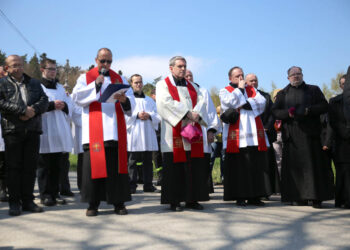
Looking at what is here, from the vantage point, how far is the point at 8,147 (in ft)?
19.5

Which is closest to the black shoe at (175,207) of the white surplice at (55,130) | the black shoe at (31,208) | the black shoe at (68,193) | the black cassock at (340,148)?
the black shoe at (31,208)

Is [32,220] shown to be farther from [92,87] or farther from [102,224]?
[92,87]

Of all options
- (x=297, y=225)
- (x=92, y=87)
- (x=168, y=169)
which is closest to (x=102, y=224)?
(x=168, y=169)

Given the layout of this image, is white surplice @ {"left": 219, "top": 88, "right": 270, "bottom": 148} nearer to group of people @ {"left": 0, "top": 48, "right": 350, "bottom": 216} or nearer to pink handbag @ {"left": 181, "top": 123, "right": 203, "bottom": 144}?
group of people @ {"left": 0, "top": 48, "right": 350, "bottom": 216}

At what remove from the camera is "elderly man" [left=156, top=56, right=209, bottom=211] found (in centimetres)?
621

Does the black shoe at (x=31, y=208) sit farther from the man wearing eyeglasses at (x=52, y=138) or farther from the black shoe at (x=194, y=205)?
the black shoe at (x=194, y=205)

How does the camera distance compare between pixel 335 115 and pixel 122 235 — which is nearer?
pixel 122 235

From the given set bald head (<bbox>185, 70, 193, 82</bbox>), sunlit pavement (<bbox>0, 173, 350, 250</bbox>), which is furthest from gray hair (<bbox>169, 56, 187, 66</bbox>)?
sunlit pavement (<bbox>0, 173, 350, 250</bbox>)

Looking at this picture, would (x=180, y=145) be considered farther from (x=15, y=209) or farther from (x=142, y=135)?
(x=142, y=135)

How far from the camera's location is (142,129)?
9.23m

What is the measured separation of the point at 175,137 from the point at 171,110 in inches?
16.1

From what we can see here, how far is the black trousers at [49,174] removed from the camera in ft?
22.3

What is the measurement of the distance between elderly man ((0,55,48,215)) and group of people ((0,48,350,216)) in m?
0.01

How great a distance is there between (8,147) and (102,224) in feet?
6.17
